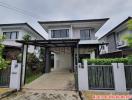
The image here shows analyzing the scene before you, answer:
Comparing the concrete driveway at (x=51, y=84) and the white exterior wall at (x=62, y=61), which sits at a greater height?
the white exterior wall at (x=62, y=61)

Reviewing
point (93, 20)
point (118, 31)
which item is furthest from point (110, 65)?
point (118, 31)

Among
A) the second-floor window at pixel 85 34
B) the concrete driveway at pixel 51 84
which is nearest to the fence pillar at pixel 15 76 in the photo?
the concrete driveway at pixel 51 84

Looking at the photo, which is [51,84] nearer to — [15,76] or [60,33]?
[15,76]

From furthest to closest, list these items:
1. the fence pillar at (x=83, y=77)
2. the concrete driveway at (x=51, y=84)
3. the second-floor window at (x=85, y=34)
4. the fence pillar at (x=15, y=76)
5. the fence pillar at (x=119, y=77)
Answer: the second-floor window at (x=85, y=34)
the concrete driveway at (x=51, y=84)
the fence pillar at (x=15, y=76)
the fence pillar at (x=83, y=77)
the fence pillar at (x=119, y=77)

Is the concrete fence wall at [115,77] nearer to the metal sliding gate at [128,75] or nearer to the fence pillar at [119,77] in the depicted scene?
the fence pillar at [119,77]

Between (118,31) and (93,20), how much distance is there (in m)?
6.36

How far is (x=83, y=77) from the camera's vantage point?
809cm

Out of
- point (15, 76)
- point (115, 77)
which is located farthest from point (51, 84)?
point (115, 77)

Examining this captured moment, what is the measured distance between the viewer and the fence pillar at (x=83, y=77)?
316 inches

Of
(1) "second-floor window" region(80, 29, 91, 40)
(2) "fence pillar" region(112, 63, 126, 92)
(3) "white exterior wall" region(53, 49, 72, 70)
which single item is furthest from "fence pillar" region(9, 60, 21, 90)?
(3) "white exterior wall" region(53, 49, 72, 70)

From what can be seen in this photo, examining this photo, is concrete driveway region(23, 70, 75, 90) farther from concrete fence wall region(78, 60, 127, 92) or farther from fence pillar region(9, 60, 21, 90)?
concrete fence wall region(78, 60, 127, 92)

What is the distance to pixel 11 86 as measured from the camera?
8617mm

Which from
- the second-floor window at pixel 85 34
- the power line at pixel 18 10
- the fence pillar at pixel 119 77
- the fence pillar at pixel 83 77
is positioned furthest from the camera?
the second-floor window at pixel 85 34

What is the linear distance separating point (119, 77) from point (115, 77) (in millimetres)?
241
